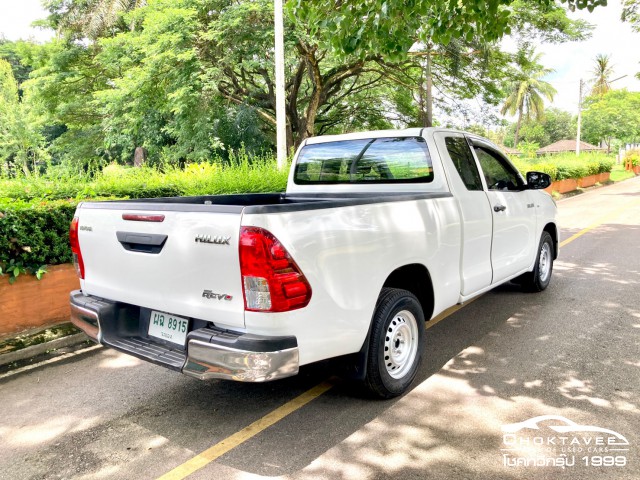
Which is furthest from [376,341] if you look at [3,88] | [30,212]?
[3,88]

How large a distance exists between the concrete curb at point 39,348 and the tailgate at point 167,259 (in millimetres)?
1622

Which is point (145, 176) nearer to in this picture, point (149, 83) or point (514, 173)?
point (514, 173)

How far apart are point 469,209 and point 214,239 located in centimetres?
257

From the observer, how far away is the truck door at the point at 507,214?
197 inches

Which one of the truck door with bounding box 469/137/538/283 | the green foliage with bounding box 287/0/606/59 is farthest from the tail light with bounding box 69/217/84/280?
the truck door with bounding box 469/137/538/283

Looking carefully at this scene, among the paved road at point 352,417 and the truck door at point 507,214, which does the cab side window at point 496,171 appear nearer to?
the truck door at point 507,214

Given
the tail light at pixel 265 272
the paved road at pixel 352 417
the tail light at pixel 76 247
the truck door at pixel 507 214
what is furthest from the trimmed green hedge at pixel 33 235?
the truck door at pixel 507 214

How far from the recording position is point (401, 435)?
124 inches

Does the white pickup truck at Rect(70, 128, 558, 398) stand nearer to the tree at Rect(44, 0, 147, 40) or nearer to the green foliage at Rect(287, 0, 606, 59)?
the green foliage at Rect(287, 0, 606, 59)

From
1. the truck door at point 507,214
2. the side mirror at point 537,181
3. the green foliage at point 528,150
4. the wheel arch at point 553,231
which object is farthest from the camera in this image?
the green foliage at point 528,150

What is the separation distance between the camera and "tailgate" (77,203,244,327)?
2789 millimetres

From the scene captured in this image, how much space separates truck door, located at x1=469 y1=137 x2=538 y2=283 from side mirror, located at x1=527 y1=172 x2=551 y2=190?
0.12 meters

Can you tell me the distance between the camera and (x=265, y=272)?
106 inches

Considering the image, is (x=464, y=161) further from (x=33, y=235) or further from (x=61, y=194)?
(x=61, y=194)
